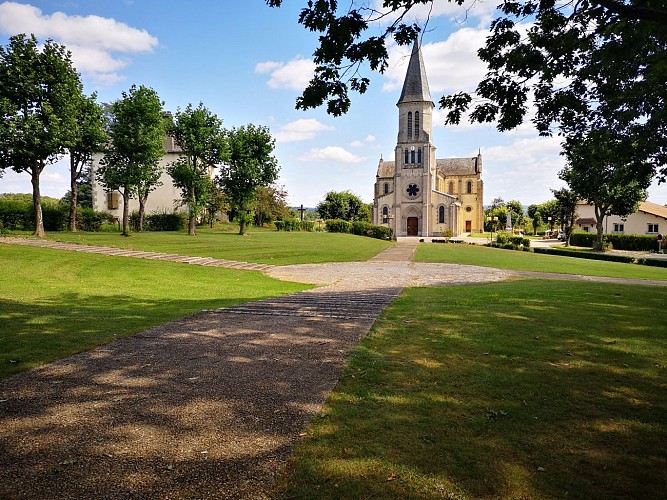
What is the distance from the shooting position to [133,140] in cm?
2872

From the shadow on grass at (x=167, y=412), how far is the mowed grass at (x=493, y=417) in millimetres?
401

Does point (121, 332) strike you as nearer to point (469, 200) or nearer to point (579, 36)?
point (579, 36)

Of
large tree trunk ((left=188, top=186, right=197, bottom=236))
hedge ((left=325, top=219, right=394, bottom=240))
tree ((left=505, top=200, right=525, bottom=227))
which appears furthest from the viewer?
tree ((left=505, top=200, right=525, bottom=227))

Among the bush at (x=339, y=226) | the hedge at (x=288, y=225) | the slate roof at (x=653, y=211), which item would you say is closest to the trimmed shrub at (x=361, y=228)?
the bush at (x=339, y=226)

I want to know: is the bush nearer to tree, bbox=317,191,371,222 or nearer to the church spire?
the church spire

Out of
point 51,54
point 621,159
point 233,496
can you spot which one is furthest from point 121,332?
point 51,54

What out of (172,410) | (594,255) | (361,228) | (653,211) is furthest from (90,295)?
(653,211)

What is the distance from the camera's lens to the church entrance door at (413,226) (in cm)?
7200

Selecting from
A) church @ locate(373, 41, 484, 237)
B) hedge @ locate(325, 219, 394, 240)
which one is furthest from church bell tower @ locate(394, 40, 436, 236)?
hedge @ locate(325, 219, 394, 240)

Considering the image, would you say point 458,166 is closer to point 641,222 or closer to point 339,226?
point 641,222

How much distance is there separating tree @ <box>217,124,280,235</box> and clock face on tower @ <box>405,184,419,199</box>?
118 feet

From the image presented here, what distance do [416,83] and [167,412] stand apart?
71.7 meters

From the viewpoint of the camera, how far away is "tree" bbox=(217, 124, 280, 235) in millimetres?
39406

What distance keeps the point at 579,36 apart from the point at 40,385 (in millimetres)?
9421
